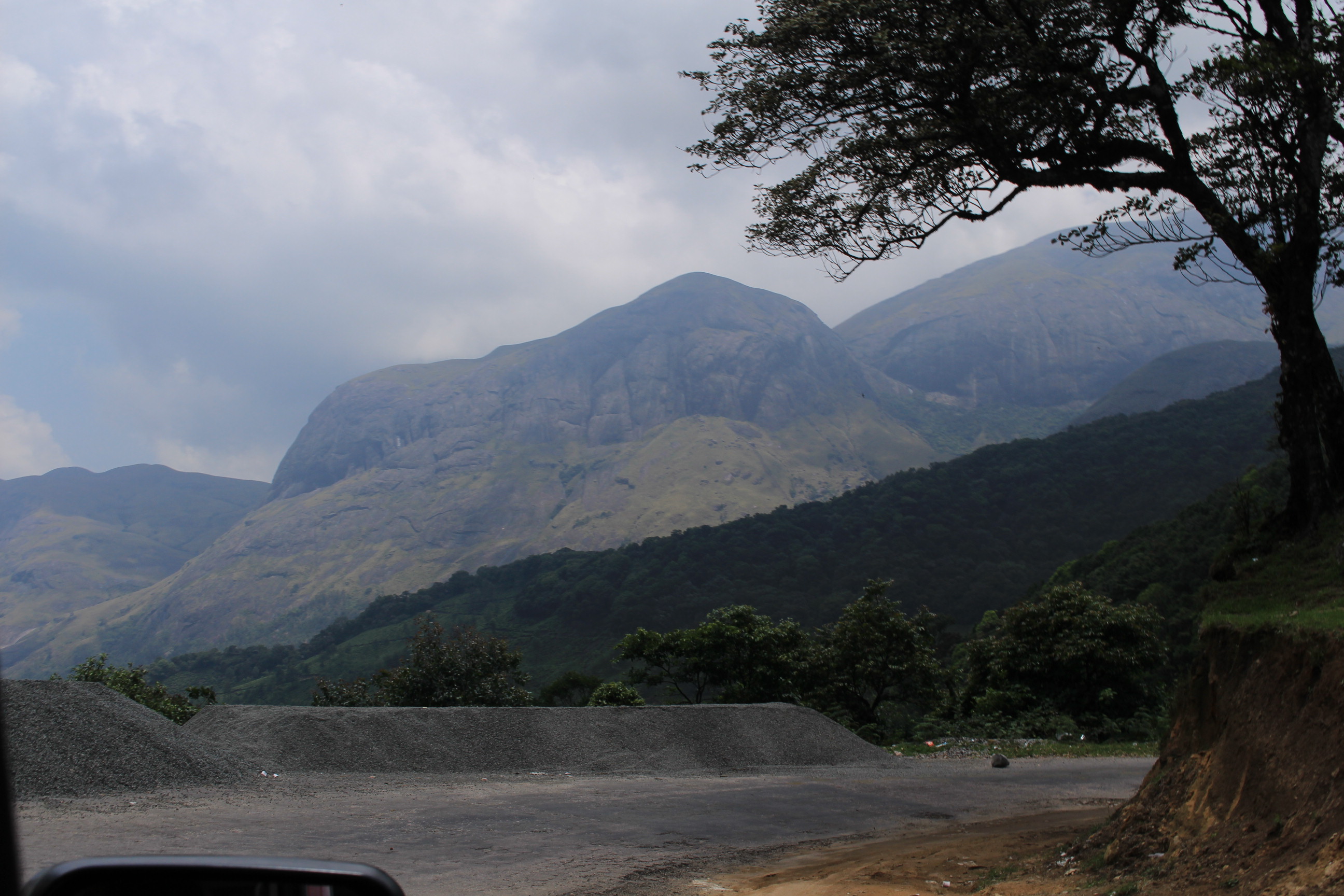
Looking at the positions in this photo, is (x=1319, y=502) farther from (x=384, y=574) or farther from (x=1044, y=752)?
(x=384, y=574)

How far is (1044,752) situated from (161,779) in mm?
18706

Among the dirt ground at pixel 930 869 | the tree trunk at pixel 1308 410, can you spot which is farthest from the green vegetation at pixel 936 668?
the tree trunk at pixel 1308 410

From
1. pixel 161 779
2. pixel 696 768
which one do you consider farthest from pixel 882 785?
pixel 161 779

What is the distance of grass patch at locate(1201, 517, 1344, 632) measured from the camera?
6.92 m

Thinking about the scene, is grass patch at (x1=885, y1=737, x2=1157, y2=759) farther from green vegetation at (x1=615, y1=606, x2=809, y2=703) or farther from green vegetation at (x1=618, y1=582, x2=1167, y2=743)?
green vegetation at (x1=615, y1=606, x2=809, y2=703)

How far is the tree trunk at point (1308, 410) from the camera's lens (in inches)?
367

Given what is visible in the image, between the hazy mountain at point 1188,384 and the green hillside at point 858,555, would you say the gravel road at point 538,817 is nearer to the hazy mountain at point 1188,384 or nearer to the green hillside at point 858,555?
the green hillside at point 858,555

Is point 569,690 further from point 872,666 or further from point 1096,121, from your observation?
point 1096,121

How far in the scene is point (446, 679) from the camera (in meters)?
25.4

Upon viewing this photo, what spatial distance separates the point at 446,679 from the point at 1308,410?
21785 mm

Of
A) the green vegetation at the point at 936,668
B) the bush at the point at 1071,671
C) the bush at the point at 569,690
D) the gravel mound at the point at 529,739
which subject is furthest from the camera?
the bush at the point at 569,690

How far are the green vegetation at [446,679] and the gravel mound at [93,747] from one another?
343 inches

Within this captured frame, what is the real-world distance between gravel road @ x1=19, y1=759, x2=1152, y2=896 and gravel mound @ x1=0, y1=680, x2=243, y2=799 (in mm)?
607

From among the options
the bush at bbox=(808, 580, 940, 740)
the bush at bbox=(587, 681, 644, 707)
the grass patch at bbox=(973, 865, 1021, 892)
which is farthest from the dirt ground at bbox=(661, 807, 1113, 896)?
the bush at bbox=(808, 580, 940, 740)
